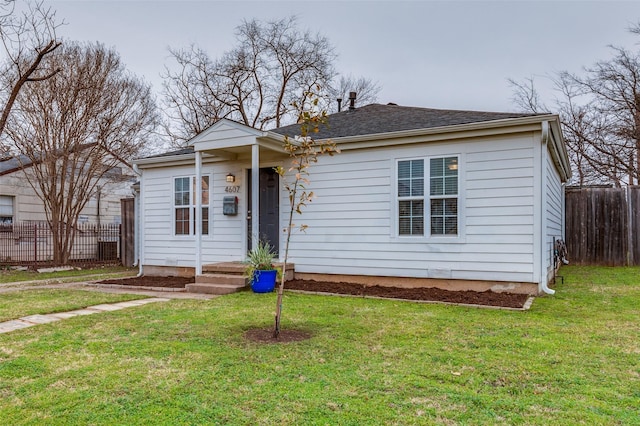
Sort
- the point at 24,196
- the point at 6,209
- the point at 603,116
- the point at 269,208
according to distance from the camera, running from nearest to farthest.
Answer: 1. the point at 269,208
2. the point at 6,209
3. the point at 24,196
4. the point at 603,116

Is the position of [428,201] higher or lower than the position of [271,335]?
higher

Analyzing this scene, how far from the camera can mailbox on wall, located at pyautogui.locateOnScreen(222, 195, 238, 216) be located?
8.49m

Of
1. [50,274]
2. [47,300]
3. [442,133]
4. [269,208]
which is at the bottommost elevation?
[50,274]

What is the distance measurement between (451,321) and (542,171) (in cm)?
286

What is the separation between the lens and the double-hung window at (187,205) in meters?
8.96

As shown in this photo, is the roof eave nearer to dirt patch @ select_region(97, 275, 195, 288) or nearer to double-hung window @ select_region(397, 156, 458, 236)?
double-hung window @ select_region(397, 156, 458, 236)

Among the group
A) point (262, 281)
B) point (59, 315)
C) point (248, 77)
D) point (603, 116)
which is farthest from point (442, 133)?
point (248, 77)

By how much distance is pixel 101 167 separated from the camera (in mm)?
12531

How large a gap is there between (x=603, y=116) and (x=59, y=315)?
15755 millimetres

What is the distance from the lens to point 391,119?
27.1 ft

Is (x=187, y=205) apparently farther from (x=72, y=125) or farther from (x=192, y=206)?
(x=72, y=125)

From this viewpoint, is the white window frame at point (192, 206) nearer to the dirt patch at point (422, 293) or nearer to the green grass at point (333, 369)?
the dirt patch at point (422, 293)

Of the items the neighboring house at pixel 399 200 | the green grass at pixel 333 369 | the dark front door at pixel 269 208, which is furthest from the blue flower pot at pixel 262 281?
the green grass at pixel 333 369

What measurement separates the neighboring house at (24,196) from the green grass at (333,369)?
10434 mm
